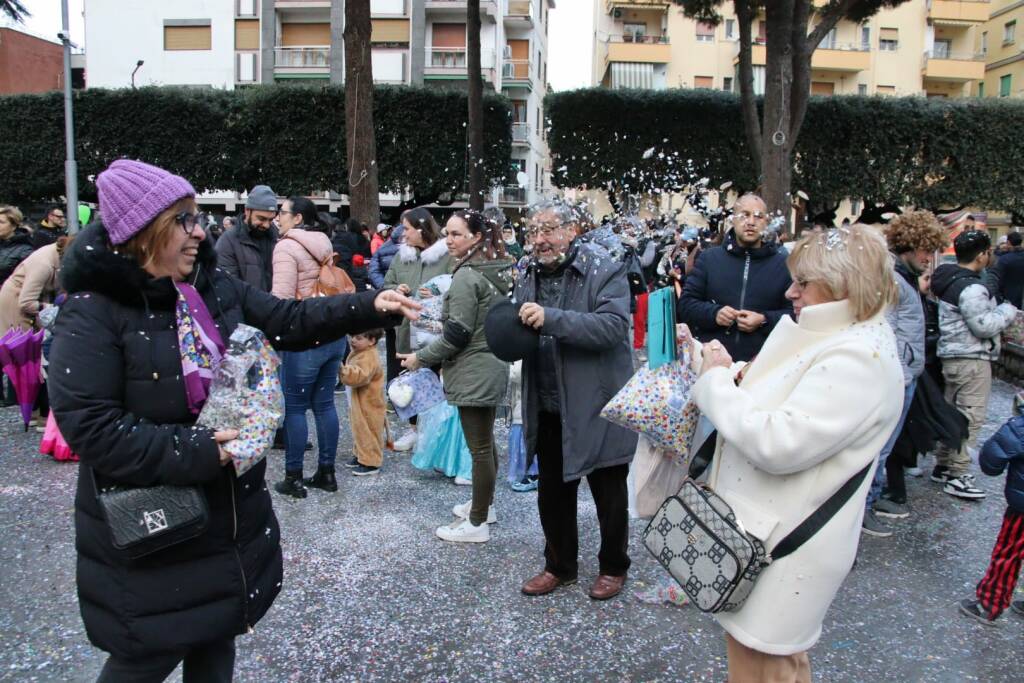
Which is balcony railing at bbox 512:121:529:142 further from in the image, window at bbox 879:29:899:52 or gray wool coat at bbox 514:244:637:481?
gray wool coat at bbox 514:244:637:481

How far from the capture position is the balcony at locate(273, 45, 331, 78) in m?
35.2

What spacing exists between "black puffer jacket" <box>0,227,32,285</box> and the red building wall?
124 ft

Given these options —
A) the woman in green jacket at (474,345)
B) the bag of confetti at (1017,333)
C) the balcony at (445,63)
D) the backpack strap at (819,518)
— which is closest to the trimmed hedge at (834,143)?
the balcony at (445,63)

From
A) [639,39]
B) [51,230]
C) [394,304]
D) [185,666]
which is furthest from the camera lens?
[639,39]

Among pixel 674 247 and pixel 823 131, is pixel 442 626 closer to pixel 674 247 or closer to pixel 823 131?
pixel 674 247

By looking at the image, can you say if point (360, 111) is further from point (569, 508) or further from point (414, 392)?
point (569, 508)

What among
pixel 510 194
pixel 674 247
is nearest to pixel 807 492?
pixel 674 247

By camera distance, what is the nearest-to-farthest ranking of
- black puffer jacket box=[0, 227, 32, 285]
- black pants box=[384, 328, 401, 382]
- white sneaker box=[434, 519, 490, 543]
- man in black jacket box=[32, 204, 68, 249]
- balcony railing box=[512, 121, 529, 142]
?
white sneaker box=[434, 519, 490, 543] → black puffer jacket box=[0, 227, 32, 285] → black pants box=[384, 328, 401, 382] → man in black jacket box=[32, 204, 68, 249] → balcony railing box=[512, 121, 529, 142]

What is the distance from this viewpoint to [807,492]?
195cm

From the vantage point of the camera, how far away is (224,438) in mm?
1899

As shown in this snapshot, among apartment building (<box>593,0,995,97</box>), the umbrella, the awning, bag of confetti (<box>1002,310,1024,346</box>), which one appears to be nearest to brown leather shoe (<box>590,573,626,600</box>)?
the umbrella

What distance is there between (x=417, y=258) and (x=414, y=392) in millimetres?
1224

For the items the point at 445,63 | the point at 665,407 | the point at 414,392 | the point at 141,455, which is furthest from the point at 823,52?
the point at 141,455

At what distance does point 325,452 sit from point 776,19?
11.7 m
